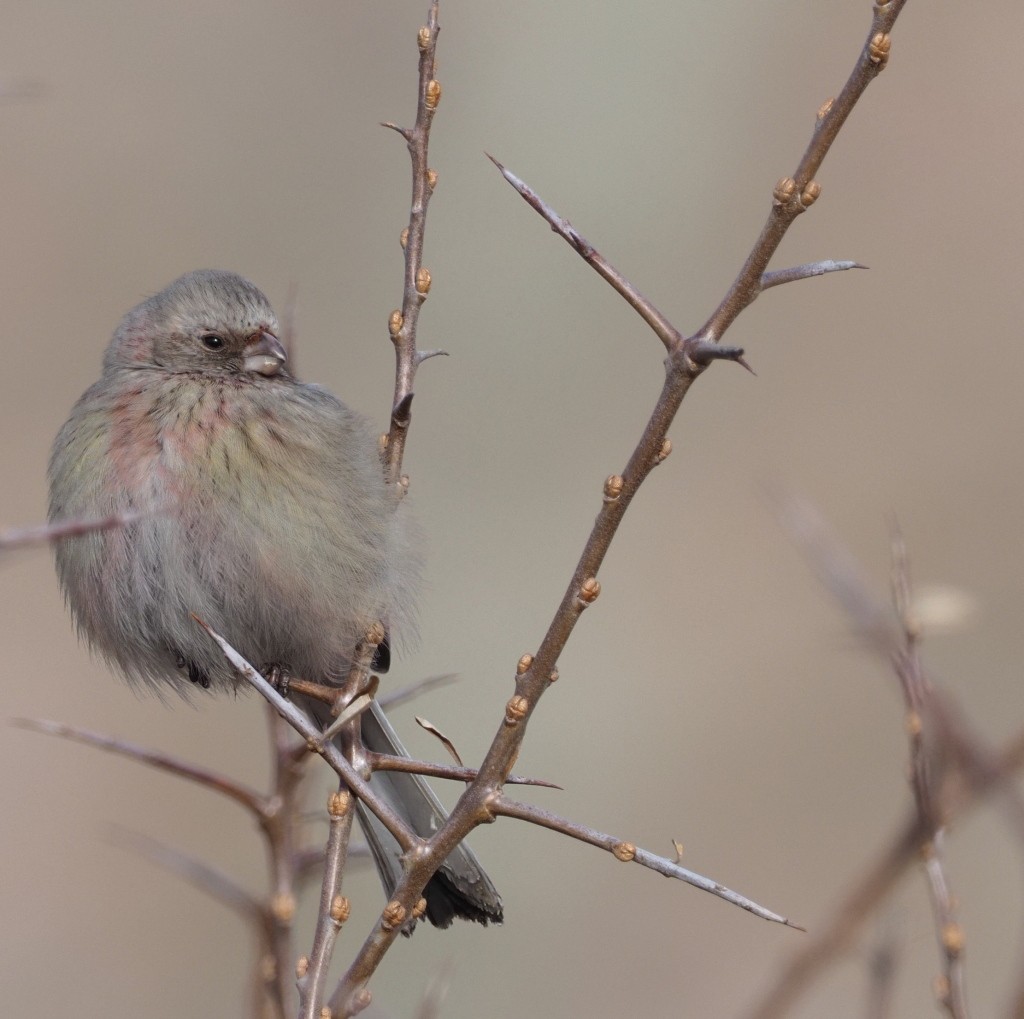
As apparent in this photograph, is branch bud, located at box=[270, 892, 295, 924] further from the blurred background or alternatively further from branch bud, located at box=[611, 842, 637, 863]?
the blurred background

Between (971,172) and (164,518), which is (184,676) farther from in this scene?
(971,172)

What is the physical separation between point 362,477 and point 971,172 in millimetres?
6548

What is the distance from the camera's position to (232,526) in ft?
12.9

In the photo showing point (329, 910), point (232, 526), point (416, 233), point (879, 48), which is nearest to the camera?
point (879, 48)

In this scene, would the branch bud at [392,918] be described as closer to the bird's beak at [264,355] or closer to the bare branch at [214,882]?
the bare branch at [214,882]

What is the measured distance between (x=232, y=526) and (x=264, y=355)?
687 millimetres

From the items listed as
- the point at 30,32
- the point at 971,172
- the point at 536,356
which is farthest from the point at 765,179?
the point at 30,32

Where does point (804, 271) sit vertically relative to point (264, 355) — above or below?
above

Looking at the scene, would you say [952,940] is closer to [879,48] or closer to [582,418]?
[879,48]

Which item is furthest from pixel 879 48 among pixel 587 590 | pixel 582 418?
pixel 582 418

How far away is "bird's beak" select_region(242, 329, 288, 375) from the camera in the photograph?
436 centimetres

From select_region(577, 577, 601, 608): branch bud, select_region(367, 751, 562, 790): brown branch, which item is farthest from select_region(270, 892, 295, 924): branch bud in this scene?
select_region(577, 577, 601, 608): branch bud

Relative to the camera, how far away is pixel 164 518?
3.98 meters

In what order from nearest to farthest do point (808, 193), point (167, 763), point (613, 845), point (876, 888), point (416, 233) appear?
point (876, 888) → point (808, 193) → point (613, 845) → point (167, 763) → point (416, 233)
